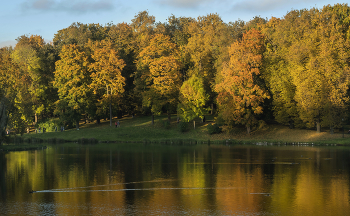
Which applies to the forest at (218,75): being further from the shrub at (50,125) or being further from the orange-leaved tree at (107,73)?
the shrub at (50,125)

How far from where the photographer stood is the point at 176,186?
2166 cm

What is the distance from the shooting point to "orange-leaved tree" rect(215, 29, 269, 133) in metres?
56.5

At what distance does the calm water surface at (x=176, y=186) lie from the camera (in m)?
16.4

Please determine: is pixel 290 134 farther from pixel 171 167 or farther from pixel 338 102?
pixel 171 167

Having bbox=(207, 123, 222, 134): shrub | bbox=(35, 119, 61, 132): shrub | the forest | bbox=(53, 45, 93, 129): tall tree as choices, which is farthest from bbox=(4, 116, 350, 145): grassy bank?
bbox=(53, 45, 93, 129): tall tree

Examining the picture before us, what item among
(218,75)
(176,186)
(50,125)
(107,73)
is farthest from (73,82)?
(176,186)

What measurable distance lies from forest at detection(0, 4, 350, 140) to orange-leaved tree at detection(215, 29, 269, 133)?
16 centimetres

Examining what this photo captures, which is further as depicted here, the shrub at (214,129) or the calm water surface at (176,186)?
the shrub at (214,129)

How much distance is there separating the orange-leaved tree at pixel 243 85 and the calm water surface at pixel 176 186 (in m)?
21.8

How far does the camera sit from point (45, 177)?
24.8 m

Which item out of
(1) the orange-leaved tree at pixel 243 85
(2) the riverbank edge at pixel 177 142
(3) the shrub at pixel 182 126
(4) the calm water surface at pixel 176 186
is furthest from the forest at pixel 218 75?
(4) the calm water surface at pixel 176 186

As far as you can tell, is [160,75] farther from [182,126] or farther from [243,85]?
[243,85]

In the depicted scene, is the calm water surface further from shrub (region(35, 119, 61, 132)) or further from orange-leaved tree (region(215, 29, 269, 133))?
shrub (region(35, 119, 61, 132))

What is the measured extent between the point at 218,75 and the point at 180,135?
12.8m
